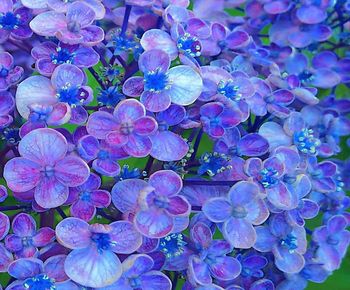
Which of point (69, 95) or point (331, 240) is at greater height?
point (69, 95)

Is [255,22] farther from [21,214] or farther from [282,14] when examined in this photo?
[21,214]

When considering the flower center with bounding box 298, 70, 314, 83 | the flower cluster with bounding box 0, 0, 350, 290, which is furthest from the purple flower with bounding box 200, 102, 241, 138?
→ the flower center with bounding box 298, 70, 314, 83

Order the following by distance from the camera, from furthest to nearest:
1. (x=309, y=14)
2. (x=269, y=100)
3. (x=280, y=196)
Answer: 1. (x=309, y=14)
2. (x=269, y=100)
3. (x=280, y=196)

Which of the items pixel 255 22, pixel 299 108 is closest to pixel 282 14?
pixel 255 22

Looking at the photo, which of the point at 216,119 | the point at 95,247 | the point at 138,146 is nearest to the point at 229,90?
the point at 216,119

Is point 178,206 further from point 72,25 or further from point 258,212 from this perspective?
point 72,25
